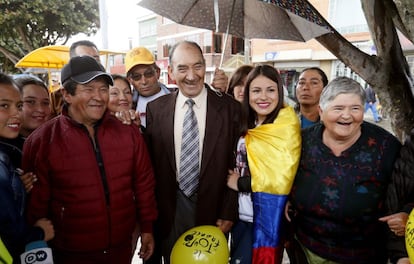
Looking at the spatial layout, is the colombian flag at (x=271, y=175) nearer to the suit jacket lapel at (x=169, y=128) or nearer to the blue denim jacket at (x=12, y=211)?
the suit jacket lapel at (x=169, y=128)

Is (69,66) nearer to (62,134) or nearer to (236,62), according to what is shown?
(62,134)

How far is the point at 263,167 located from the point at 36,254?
155 cm

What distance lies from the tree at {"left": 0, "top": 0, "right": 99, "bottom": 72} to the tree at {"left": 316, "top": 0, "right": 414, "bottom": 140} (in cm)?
1067

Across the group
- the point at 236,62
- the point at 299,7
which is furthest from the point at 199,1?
the point at 236,62

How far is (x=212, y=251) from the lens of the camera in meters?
2.05

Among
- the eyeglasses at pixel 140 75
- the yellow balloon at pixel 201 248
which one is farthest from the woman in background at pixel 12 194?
the eyeglasses at pixel 140 75

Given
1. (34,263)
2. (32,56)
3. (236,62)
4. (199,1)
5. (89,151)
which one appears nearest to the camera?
(34,263)

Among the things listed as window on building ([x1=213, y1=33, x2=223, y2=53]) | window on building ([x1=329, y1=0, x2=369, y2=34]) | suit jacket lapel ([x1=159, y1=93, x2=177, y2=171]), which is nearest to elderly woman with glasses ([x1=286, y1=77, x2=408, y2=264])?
suit jacket lapel ([x1=159, y1=93, x2=177, y2=171])

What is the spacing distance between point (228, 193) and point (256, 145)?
0.46 meters

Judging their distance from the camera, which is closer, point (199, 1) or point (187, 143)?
point (187, 143)

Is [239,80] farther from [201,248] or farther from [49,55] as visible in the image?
[49,55]

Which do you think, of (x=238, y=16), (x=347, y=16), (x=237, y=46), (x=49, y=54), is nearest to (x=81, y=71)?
(x=238, y=16)

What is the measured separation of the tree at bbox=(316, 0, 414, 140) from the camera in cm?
326

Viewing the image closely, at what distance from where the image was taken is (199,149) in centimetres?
241
